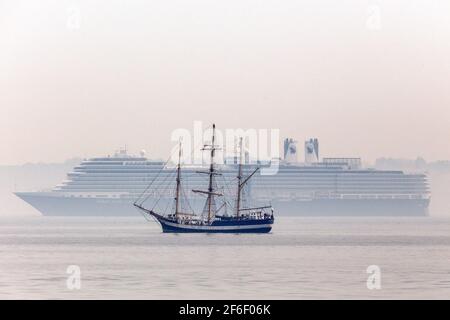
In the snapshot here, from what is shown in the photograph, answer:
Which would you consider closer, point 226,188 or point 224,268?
point 224,268

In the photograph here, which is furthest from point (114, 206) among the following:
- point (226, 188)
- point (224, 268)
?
point (224, 268)

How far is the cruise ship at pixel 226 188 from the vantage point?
189250mm

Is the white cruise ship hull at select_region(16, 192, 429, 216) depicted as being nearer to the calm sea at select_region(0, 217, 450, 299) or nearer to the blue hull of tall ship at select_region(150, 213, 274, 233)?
the blue hull of tall ship at select_region(150, 213, 274, 233)

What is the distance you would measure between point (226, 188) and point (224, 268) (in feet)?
441

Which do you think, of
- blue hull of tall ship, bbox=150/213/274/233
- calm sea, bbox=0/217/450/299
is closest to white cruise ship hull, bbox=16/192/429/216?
blue hull of tall ship, bbox=150/213/274/233

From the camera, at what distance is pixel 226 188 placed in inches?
7687

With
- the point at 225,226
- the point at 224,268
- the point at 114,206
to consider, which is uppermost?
the point at 114,206

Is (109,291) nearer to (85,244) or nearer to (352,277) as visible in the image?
(352,277)

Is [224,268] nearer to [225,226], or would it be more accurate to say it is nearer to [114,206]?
[225,226]

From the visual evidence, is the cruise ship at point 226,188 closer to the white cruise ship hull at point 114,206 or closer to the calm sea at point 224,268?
the white cruise ship hull at point 114,206

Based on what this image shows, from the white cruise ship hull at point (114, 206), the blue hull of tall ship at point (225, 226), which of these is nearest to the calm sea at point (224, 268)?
the blue hull of tall ship at point (225, 226)

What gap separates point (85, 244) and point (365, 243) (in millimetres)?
19935

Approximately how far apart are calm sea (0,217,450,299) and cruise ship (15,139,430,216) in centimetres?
9336
